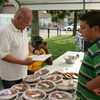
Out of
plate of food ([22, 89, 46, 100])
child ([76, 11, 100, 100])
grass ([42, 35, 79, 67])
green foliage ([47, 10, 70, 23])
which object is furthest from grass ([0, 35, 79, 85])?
child ([76, 11, 100, 100])

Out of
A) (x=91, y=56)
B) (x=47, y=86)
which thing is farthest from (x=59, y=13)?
(x=91, y=56)

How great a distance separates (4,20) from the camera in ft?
26.7

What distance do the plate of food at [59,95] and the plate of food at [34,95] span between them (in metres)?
0.08

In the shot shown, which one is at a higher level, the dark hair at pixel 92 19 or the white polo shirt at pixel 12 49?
the dark hair at pixel 92 19

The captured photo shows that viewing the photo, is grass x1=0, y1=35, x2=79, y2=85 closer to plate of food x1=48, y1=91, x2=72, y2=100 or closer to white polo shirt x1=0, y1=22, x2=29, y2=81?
white polo shirt x1=0, y1=22, x2=29, y2=81

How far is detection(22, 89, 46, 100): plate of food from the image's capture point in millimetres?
1484

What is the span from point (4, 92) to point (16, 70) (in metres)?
0.47

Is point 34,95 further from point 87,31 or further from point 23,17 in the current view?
point 23,17

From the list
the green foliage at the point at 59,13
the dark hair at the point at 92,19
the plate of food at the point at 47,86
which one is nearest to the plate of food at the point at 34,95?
the plate of food at the point at 47,86

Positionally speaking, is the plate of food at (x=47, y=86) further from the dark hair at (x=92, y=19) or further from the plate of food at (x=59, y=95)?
the dark hair at (x=92, y=19)

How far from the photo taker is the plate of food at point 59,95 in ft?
4.87

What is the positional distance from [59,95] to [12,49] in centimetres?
89

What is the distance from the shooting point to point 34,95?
152cm

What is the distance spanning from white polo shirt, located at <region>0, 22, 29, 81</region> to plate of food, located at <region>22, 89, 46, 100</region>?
530mm
